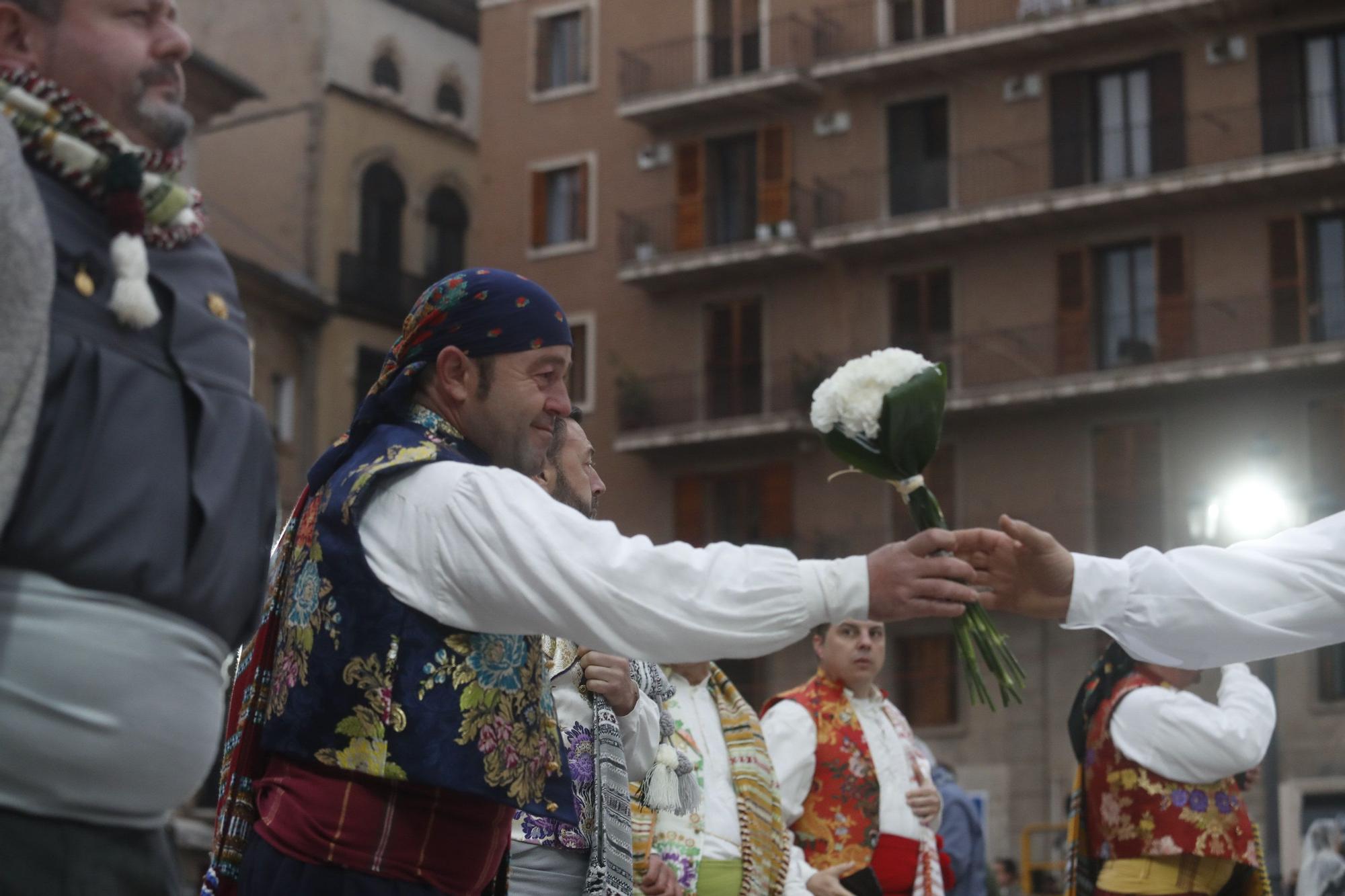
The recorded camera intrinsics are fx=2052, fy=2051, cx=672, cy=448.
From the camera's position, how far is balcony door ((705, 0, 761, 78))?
118 ft

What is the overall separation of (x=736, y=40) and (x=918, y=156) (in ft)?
14.4

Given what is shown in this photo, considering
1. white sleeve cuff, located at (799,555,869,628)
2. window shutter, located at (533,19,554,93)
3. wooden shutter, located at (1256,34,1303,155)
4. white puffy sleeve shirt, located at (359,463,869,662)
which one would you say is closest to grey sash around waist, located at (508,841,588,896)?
white puffy sleeve shirt, located at (359,463,869,662)

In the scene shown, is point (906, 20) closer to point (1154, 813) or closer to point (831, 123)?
point (831, 123)

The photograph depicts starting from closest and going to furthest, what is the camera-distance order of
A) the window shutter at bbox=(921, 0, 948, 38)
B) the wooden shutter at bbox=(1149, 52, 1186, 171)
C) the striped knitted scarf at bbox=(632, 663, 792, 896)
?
the striped knitted scarf at bbox=(632, 663, 792, 896)
the wooden shutter at bbox=(1149, 52, 1186, 171)
the window shutter at bbox=(921, 0, 948, 38)

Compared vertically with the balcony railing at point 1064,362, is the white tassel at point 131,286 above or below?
below

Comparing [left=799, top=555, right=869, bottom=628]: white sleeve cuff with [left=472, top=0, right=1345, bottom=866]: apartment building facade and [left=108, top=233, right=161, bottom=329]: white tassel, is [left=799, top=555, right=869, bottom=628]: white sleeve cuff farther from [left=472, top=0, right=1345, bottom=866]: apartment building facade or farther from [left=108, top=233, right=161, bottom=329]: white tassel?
[left=472, top=0, right=1345, bottom=866]: apartment building facade

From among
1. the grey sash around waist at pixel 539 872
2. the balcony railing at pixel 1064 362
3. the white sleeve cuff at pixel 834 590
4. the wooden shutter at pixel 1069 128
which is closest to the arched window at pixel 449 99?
the balcony railing at pixel 1064 362

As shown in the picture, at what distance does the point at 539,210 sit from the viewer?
37.8 meters

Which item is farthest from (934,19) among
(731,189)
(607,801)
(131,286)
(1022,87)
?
(131,286)

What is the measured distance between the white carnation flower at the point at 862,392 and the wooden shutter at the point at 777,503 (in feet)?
95.3

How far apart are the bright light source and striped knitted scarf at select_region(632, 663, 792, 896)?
30.1ft

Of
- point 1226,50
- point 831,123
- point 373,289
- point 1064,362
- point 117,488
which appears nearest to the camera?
point 117,488

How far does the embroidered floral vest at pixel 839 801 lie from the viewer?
869 centimetres

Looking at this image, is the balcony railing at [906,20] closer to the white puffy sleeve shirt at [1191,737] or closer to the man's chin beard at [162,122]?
the white puffy sleeve shirt at [1191,737]
